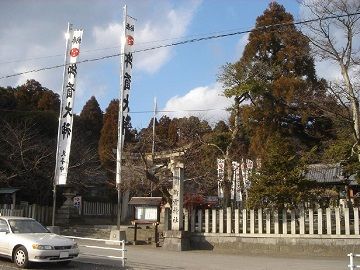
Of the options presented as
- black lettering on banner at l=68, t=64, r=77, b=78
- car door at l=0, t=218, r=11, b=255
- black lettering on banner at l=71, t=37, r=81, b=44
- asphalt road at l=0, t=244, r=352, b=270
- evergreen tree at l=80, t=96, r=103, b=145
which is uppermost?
evergreen tree at l=80, t=96, r=103, b=145

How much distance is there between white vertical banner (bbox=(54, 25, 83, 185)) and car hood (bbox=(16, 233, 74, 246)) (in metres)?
9.21

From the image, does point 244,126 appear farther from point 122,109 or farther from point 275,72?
point 122,109

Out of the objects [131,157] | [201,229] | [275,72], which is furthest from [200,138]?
[201,229]

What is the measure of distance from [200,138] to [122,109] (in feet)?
30.6

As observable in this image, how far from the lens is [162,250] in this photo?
17344 millimetres

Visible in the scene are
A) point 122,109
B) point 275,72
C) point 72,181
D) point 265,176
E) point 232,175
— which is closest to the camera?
point 265,176

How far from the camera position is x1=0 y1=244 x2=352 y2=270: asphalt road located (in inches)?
497

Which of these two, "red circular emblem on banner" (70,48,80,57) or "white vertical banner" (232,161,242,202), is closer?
"red circular emblem on banner" (70,48,80,57)

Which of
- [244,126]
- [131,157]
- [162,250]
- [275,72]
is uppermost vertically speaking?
[275,72]

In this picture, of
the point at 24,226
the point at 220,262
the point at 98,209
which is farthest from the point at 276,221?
the point at 98,209

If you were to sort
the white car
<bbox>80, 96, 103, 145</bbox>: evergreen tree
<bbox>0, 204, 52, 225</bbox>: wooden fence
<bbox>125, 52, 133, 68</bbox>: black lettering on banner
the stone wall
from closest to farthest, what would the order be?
the white car, the stone wall, <bbox>125, 52, 133, 68</bbox>: black lettering on banner, <bbox>0, 204, 52, 225</bbox>: wooden fence, <bbox>80, 96, 103, 145</bbox>: evergreen tree

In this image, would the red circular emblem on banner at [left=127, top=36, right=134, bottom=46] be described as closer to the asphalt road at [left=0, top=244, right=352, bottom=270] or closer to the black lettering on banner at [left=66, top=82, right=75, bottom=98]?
the black lettering on banner at [left=66, top=82, right=75, bottom=98]

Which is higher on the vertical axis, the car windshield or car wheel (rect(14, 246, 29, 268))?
the car windshield

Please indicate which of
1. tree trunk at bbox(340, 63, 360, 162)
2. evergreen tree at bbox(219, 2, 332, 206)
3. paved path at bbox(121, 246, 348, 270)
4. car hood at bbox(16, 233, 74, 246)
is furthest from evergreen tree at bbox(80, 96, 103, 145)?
car hood at bbox(16, 233, 74, 246)
